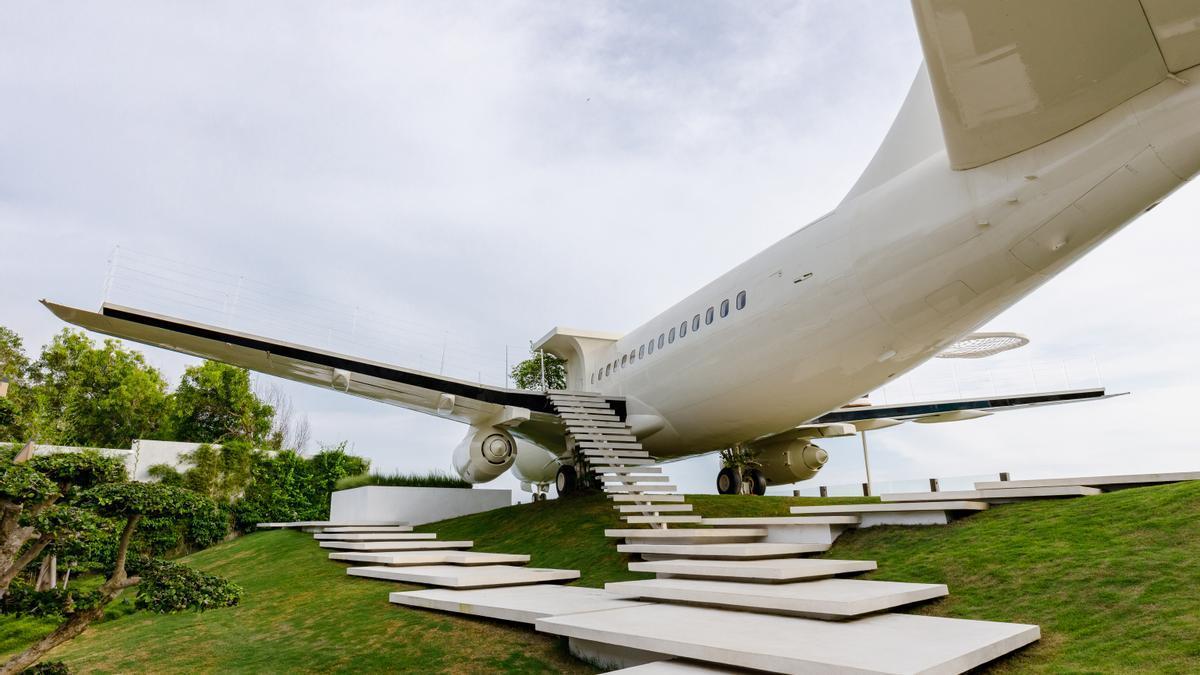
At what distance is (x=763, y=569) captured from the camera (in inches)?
243

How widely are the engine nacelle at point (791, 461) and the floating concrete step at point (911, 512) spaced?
850 cm

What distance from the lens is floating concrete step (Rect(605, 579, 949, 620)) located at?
15.7ft

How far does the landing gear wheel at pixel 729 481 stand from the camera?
15.6m

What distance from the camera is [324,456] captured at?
26.3 meters

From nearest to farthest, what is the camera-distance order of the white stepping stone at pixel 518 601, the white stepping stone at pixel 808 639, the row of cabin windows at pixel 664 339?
the white stepping stone at pixel 808 639, the white stepping stone at pixel 518 601, the row of cabin windows at pixel 664 339

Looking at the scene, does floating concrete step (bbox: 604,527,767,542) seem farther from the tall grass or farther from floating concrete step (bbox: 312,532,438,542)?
the tall grass

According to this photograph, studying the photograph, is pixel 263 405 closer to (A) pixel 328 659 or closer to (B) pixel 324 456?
(B) pixel 324 456

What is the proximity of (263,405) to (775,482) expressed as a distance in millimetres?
32113

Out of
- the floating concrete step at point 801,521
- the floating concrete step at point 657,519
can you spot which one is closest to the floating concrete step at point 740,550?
the floating concrete step at point 801,521

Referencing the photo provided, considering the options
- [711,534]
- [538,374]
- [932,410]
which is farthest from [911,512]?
[538,374]

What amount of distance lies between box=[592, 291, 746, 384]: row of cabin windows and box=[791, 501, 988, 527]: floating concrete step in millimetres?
3927

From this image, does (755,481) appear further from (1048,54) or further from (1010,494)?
(1048,54)

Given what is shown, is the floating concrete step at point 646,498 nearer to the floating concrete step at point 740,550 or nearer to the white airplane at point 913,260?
the white airplane at point 913,260

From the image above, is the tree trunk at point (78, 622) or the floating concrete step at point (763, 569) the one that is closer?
the tree trunk at point (78, 622)
